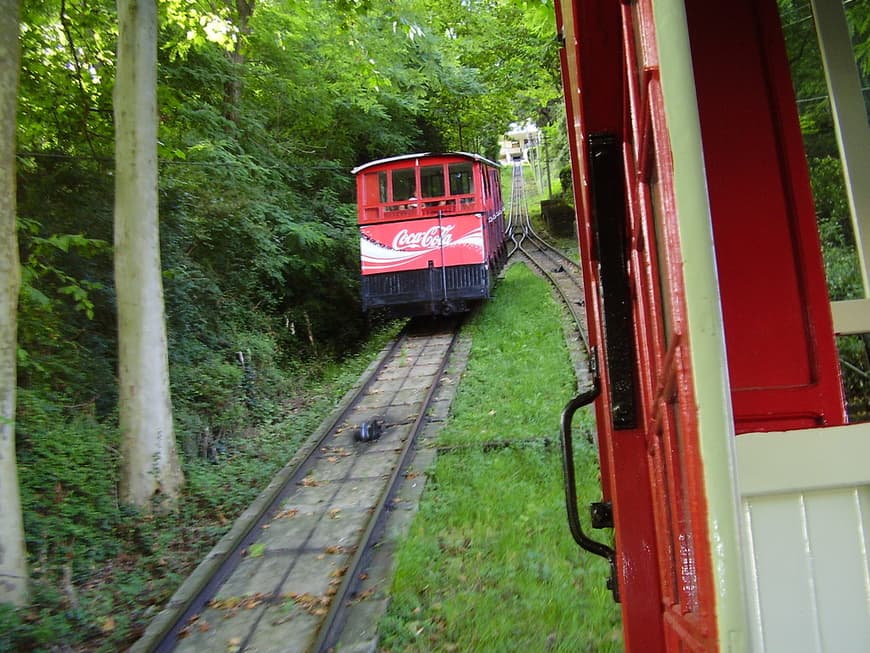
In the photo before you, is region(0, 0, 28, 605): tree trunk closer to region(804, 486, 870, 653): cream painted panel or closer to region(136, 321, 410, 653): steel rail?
region(136, 321, 410, 653): steel rail

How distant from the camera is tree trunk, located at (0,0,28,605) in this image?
389cm

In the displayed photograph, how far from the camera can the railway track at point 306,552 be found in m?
3.71

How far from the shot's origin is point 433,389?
838 cm

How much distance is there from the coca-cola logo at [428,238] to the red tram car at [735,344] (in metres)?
9.24

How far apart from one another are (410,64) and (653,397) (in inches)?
636

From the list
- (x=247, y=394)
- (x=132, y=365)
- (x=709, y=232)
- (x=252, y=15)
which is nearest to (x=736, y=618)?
(x=709, y=232)

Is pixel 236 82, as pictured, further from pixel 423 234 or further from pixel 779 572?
pixel 779 572

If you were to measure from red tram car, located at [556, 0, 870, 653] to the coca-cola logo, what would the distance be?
9.24 meters

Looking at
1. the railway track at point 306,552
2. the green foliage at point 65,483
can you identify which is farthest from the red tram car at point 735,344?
the green foliage at point 65,483

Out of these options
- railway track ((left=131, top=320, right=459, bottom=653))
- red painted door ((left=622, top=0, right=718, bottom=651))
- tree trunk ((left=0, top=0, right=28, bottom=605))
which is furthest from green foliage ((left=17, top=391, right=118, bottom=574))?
red painted door ((left=622, top=0, right=718, bottom=651))

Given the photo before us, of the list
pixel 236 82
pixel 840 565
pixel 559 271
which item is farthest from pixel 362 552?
pixel 559 271

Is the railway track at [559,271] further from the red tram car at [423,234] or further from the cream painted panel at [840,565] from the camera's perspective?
the red tram car at [423,234]

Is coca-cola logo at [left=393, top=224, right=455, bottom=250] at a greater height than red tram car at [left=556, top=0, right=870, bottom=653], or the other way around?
coca-cola logo at [left=393, top=224, right=455, bottom=250]

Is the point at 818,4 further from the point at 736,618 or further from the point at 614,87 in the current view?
the point at 736,618
